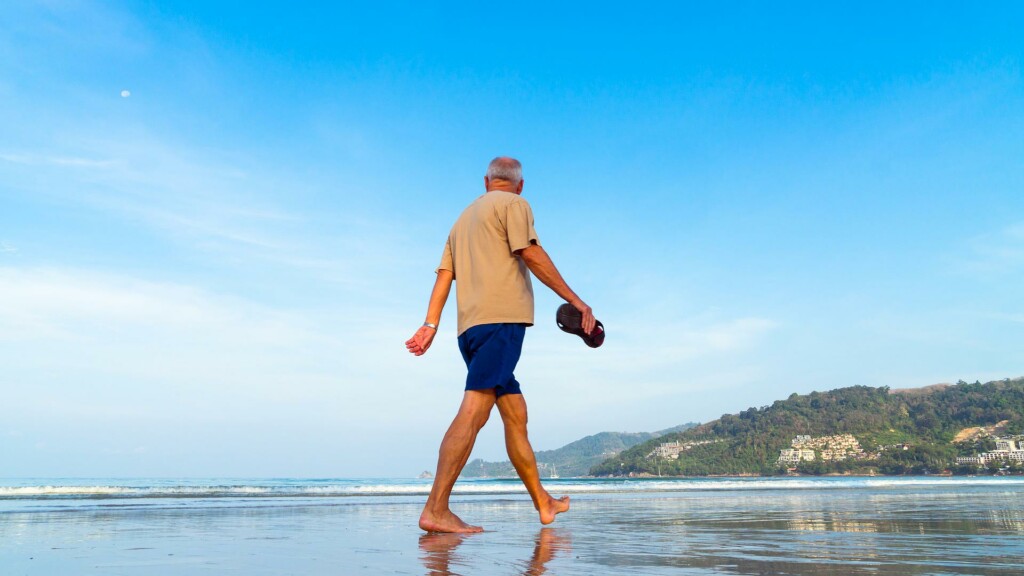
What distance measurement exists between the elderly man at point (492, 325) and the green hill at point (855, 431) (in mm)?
82454

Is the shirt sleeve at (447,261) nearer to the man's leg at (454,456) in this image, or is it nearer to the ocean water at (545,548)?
the man's leg at (454,456)

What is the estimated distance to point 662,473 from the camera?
88.6 m

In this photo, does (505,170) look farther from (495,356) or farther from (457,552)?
(457,552)

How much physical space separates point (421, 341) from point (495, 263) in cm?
71

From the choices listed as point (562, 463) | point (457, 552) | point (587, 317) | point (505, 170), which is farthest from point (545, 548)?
point (562, 463)

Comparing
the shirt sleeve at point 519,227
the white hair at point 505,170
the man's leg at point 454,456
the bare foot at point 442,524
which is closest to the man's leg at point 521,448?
the man's leg at point 454,456

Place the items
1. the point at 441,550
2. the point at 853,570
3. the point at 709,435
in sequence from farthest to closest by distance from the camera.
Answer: the point at 709,435, the point at 441,550, the point at 853,570

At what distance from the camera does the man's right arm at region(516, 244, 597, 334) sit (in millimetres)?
3873

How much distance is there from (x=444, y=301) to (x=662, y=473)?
90756 millimetres

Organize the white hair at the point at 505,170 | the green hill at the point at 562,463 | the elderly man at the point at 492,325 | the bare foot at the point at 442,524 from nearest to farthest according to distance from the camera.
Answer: the bare foot at the point at 442,524
the elderly man at the point at 492,325
the white hair at the point at 505,170
the green hill at the point at 562,463

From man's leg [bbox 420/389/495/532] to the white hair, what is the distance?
61.3 inches

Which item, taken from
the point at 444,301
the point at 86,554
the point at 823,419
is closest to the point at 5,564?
the point at 86,554

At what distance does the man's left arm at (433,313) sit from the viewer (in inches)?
161

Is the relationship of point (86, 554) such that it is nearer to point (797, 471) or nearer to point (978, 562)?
point (978, 562)
